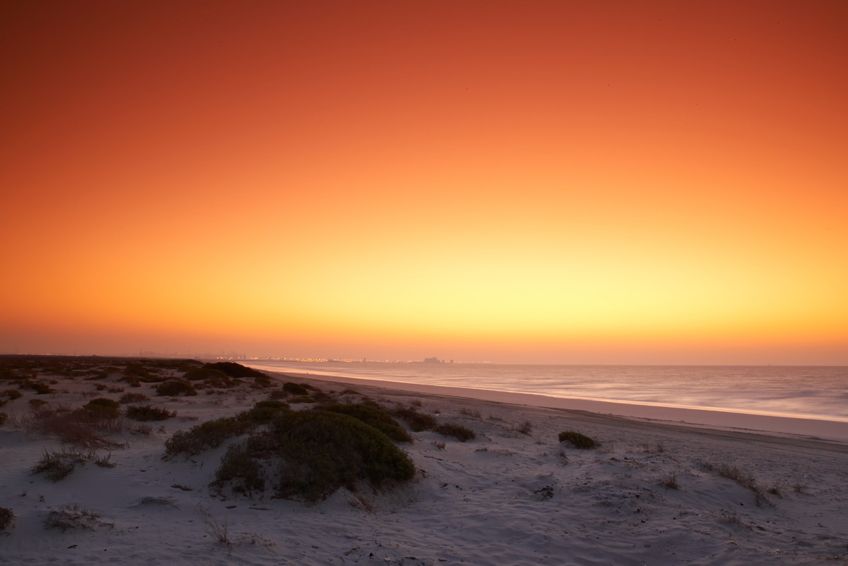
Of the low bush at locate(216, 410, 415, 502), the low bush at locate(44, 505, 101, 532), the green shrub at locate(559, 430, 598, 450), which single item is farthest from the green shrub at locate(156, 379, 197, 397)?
the low bush at locate(44, 505, 101, 532)

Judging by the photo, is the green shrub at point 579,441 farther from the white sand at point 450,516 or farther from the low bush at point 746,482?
the low bush at point 746,482

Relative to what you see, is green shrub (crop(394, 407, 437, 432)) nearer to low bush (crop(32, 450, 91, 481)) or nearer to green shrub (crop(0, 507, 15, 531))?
low bush (crop(32, 450, 91, 481))

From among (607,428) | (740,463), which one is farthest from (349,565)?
(607,428)

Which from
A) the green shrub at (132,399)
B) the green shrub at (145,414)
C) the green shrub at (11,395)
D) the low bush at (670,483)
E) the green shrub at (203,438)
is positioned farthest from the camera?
the green shrub at (132,399)

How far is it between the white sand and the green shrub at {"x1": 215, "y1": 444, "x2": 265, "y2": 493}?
30 centimetres

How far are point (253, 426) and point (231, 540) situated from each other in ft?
15.8

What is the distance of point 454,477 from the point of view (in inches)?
467

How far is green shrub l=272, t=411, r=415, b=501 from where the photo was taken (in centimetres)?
961

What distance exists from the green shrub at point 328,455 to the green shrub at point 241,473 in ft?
1.38

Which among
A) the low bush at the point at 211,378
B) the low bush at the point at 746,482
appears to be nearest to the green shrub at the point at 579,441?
the low bush at the point at 746,482

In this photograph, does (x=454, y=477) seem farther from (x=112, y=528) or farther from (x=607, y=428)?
(x=607, y=428)

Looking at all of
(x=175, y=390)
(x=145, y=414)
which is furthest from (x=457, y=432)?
(x=175, y=390)

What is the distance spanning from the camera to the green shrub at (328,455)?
31.5 ft

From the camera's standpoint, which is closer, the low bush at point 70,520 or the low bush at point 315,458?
the low bush at point 70,520
